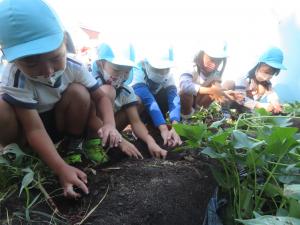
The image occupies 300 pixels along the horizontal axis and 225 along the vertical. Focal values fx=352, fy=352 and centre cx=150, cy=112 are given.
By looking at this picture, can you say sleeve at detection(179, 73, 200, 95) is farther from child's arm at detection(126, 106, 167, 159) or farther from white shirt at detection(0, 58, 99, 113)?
white shirt at detection(0, 58, 99, 113)

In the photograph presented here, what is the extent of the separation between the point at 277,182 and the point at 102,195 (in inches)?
19.1

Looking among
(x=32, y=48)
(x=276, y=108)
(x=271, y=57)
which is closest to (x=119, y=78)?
(x=32, y=48)

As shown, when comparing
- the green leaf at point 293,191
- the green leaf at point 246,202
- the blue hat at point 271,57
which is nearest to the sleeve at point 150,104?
the green leaf at point 246,202

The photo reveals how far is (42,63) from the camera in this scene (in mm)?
1021

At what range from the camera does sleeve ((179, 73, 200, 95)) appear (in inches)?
82.2

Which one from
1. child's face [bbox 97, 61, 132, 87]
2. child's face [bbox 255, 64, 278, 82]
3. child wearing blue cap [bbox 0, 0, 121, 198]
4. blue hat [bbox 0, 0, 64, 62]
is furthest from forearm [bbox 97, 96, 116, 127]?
child's face [bbox 255, 64, 278, 82]

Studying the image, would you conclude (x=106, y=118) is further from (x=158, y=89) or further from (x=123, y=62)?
(x=158, y=89)

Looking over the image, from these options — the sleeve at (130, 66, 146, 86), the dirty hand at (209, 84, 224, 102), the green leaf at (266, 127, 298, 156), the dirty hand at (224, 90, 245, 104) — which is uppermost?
the green leaf at (266, 127, 298, 156)

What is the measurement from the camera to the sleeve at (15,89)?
1099 mm

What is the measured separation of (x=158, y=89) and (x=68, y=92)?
0.74 meters

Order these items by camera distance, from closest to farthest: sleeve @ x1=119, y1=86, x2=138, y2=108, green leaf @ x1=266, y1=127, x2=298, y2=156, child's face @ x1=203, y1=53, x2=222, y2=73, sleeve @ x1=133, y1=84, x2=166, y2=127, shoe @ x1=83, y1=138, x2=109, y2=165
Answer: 1. green leaf @ x1=266, y1=127, x2=298, y2=156
2. shoe @ x1=83, y1=138, x2=109, y2=165
3. sleeve @ x1=119, y1=86, x2=138, y2=108
4. sleeve @ x1=133, y1=84, x2=166, y2=127
5. child's face @ x1=203, y1=53, x2=222, y2=73

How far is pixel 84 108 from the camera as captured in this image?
132 cm

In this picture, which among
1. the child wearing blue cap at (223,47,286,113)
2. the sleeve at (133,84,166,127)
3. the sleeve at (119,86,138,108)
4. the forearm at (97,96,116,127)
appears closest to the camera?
the forearm at (97,96,116,127)

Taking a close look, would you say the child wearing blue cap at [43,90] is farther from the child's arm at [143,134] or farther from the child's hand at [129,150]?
the child's arm at [143,134]
